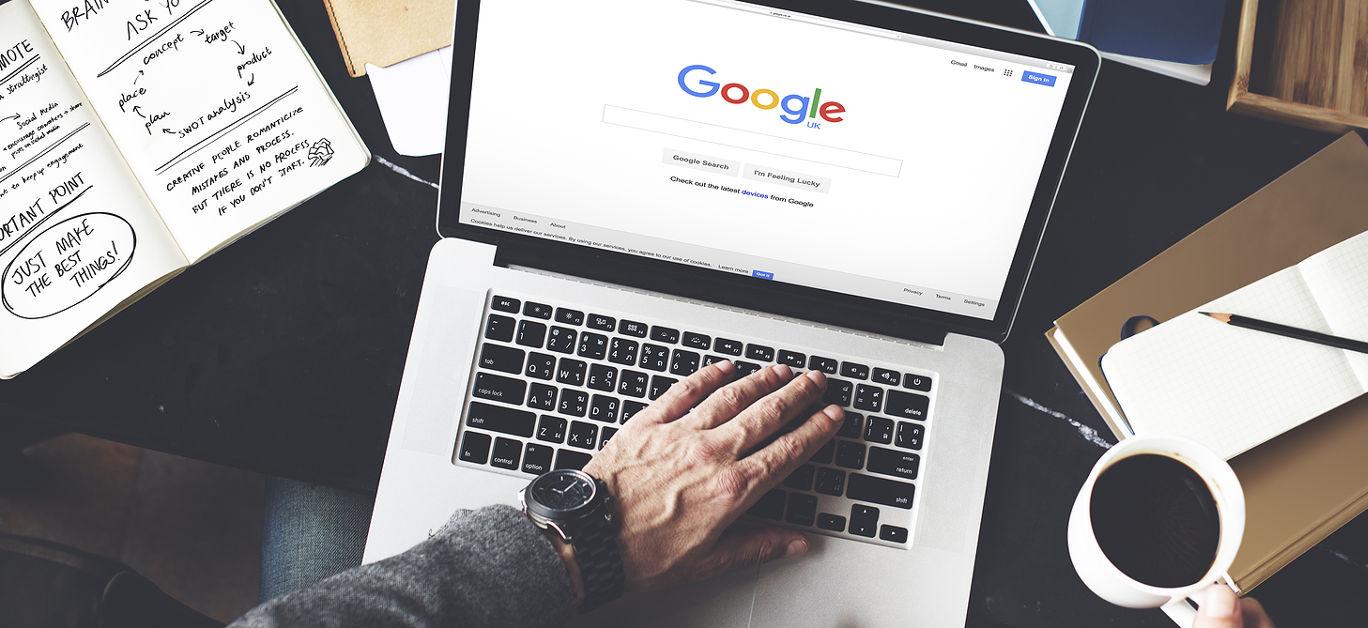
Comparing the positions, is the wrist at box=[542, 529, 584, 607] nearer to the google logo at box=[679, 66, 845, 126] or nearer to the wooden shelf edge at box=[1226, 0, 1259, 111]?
the google logo at box=[679, 66, 845, 126]

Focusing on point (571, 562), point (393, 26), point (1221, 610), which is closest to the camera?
point (1221, 610)

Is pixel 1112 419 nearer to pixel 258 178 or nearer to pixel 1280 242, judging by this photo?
pixel 1280 242

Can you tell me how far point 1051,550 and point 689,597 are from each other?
0.35 meters

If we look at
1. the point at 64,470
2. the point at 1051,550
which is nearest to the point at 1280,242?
the point at 1051,550

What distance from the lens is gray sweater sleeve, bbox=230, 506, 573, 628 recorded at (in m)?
0.63

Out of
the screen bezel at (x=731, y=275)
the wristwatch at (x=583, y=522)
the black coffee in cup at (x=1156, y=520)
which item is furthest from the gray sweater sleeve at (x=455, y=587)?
the black coffee in cup at (x=1156, y=520)

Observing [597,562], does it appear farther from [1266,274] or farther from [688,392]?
[1266,274]

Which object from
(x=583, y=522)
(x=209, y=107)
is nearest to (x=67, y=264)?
(x=209, y=107)

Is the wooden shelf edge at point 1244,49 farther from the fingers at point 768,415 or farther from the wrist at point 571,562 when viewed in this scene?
the wrist at point 571,562

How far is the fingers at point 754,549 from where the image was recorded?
74cm

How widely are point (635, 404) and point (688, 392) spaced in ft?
0.17

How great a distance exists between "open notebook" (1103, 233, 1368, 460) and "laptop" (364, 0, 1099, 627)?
0.44ft

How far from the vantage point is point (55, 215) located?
2.63ft

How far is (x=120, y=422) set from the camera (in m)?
0.80
